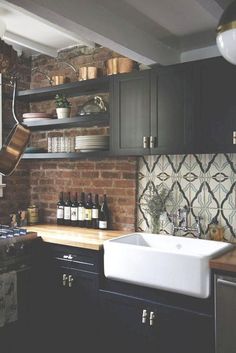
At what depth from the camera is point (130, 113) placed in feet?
9.43

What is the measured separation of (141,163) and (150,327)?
1341 millimetres

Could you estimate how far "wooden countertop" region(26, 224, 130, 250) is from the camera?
2.70m

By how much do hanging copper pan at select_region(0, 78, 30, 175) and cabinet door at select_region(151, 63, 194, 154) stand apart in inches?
37.1

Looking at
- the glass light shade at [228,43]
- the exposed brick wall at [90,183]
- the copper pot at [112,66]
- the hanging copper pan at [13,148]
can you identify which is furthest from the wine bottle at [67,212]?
the glass light shade at [228,43]

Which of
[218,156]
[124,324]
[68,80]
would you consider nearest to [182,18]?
[218,156]

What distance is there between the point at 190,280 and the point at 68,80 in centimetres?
218

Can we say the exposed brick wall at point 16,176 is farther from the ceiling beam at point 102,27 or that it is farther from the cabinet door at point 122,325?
the cabinet door at point 122,325

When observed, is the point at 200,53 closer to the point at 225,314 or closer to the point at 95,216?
the point at 95,216

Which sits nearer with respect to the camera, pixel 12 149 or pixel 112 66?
pixel 12 149

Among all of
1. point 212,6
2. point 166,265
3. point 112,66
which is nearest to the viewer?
point 212,6

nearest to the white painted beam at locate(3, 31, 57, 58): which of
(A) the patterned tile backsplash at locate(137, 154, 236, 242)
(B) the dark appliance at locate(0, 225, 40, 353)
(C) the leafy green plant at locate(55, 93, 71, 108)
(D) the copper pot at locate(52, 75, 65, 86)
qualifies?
(D) the copper pot at locate(52, 75, 65, 86)

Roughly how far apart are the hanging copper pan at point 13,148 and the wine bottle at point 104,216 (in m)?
1.00

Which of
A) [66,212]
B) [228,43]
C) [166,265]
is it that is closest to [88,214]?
[66,212]

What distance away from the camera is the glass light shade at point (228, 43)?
148 cm
